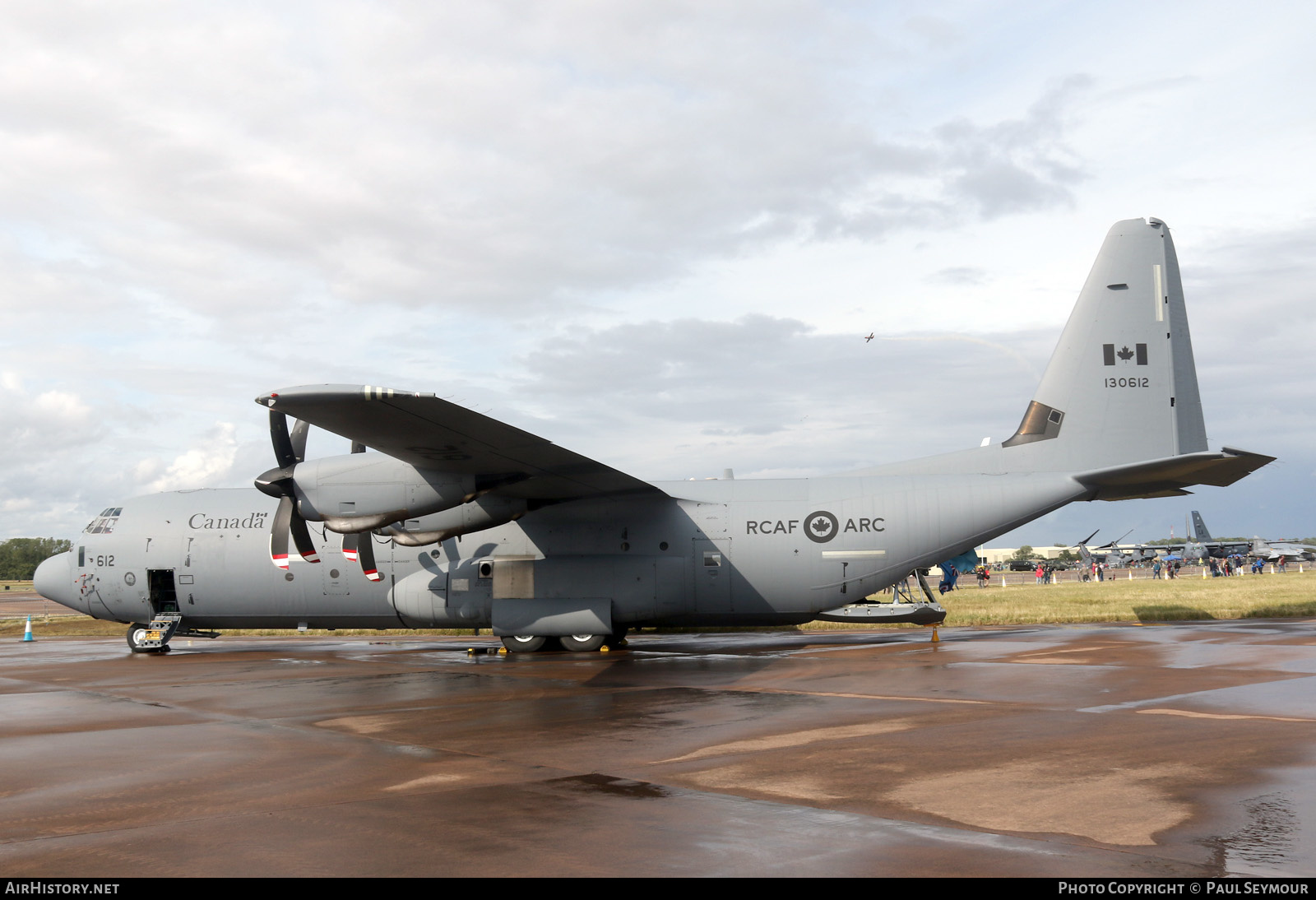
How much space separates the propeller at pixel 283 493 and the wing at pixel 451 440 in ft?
10.8

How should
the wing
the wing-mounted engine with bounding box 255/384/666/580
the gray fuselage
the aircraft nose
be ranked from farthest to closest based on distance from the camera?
1. the aircraft nose
2. the gray fuselage
3. the wing-mounted engine with bounding box 255/384/666/580
4. the wing

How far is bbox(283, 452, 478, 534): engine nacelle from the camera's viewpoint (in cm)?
1723

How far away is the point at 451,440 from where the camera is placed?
1573 cm

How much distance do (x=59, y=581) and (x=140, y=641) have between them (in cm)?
261

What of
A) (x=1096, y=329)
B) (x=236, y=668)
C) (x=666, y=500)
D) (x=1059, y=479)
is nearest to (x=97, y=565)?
(x=236, y=668)

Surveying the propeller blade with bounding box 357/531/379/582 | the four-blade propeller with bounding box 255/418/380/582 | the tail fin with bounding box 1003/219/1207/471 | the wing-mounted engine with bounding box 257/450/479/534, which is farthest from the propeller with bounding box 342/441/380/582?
the tail fin with bounding box 1003/219/1207/471

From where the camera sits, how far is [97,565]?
2309 cm

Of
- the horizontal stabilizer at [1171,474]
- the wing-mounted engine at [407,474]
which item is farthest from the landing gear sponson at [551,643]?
the horizontal stabilizer at [1171,474]

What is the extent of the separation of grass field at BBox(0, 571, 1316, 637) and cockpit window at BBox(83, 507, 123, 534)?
28.5 feet

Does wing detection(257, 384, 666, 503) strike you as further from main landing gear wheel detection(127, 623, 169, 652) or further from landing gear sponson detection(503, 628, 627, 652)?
main landing gear wheel detection(127, 623, 169, 652)

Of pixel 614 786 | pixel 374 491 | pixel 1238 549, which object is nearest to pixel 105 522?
pixel 374 491

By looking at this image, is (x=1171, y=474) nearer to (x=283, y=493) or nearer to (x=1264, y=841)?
(x=1264, y=841)
